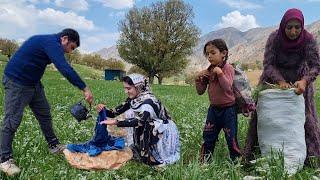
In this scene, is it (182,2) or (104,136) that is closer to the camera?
(104,136)

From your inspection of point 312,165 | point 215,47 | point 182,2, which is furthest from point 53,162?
point 182,2

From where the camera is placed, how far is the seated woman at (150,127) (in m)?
8.25

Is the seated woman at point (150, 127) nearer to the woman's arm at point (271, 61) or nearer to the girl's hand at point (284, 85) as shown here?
the woman's arm at point (271, 61)

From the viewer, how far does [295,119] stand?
7859 millimetres

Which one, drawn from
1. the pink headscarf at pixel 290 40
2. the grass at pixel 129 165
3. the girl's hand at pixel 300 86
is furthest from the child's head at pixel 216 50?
the grass at pixel 129 165

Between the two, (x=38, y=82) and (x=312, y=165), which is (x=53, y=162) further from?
(x=312, y=165)

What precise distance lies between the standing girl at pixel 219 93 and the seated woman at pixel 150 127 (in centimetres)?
59

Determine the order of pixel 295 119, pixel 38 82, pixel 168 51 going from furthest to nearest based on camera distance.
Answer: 1. pixel 168 51
2. pixel 38 82
3. pixel 295 119

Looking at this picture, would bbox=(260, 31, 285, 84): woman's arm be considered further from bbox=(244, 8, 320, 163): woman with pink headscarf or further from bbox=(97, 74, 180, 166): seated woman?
bbox=(97, 74, 180, 166): seated woman

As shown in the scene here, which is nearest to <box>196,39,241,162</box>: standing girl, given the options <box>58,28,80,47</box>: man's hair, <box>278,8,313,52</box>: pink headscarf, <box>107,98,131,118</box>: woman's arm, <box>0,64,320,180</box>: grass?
<box>0,64,320,180</box>: grass

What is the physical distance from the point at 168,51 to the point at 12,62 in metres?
62.4

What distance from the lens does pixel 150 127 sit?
828 cm

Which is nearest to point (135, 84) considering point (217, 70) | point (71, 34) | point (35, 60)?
point (71, 34)

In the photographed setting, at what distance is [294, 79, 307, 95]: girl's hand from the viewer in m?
7.71
